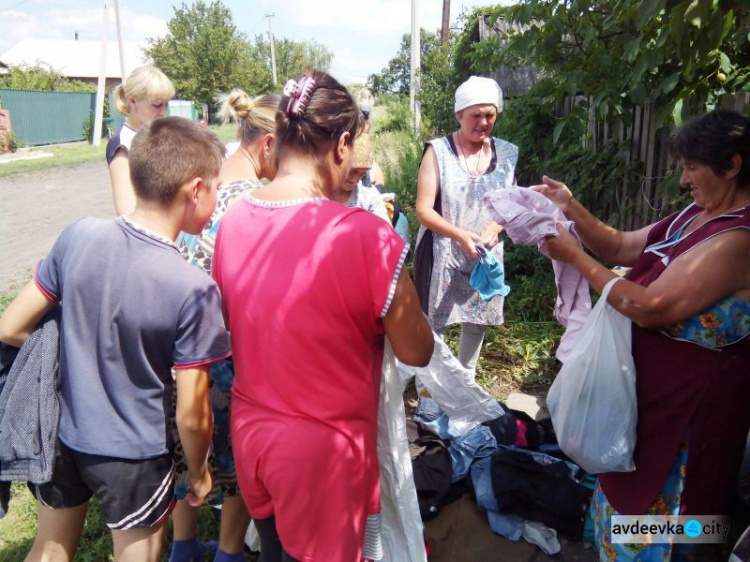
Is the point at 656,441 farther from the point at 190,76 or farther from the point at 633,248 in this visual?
the point at 190,76

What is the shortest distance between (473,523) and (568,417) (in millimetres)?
967

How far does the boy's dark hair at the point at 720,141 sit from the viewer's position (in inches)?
73.2

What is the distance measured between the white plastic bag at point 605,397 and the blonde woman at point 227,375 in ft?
4.16

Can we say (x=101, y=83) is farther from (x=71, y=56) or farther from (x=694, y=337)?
(x=71, y=56)

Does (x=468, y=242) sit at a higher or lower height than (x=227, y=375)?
higher

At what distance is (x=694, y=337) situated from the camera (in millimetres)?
1921

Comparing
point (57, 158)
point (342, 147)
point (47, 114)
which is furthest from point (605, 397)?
point (47, 114)

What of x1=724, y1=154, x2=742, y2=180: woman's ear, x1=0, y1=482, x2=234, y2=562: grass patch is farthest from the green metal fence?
x1=724, y1=154, x2=742, y2=180: woman's ear

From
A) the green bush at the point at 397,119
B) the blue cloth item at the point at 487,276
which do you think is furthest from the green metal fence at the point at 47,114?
the blue cloth item at the point at 487,276

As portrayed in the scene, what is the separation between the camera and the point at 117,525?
1.74m

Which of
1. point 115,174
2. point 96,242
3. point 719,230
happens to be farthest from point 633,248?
point 115,174

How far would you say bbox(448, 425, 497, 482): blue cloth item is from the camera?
118 inches

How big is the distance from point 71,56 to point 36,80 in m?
25.9

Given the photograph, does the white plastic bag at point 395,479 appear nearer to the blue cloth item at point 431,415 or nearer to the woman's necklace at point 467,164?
the blue cloth item at point 431,415
